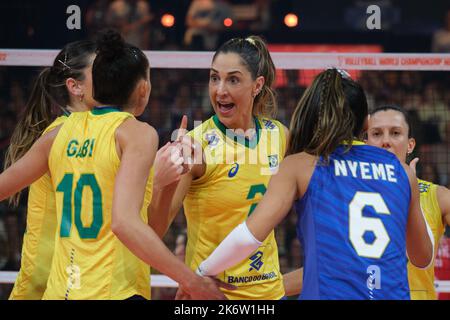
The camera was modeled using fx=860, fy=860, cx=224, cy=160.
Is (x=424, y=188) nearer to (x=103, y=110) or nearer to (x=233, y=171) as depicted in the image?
(x=233, y=171)

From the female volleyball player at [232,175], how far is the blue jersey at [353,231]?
3.31ft

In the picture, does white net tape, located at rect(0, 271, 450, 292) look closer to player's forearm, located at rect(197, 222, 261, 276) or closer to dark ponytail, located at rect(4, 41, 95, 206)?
dark ponytail, located at rect(4, 41, 95, 206)

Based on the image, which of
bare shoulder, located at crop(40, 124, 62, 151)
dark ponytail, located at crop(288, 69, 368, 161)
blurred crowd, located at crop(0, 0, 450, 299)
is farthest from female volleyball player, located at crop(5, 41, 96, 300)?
blurred crowd, located at crop(0, 0, 450, 299)

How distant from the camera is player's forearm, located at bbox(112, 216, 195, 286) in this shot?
356cm

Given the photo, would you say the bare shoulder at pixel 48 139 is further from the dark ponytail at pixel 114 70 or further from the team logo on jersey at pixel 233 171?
the team logo on jersey at pixel 233 171

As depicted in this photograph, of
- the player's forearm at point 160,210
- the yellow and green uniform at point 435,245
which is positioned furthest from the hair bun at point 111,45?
the yellow and green uniform at point 435,245

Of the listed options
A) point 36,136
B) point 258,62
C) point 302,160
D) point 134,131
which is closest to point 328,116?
point 302,160

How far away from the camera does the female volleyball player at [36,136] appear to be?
4555 mm

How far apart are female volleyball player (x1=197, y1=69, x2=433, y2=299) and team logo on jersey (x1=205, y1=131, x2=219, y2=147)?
40.5 inches

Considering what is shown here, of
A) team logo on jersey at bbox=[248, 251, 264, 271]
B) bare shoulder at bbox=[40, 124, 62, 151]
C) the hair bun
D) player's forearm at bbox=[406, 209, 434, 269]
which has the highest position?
the hair bun

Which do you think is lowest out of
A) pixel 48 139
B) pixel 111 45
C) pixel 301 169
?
pixel 301 169

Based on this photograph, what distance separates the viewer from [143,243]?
11.8 ft

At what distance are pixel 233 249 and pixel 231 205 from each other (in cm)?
95
